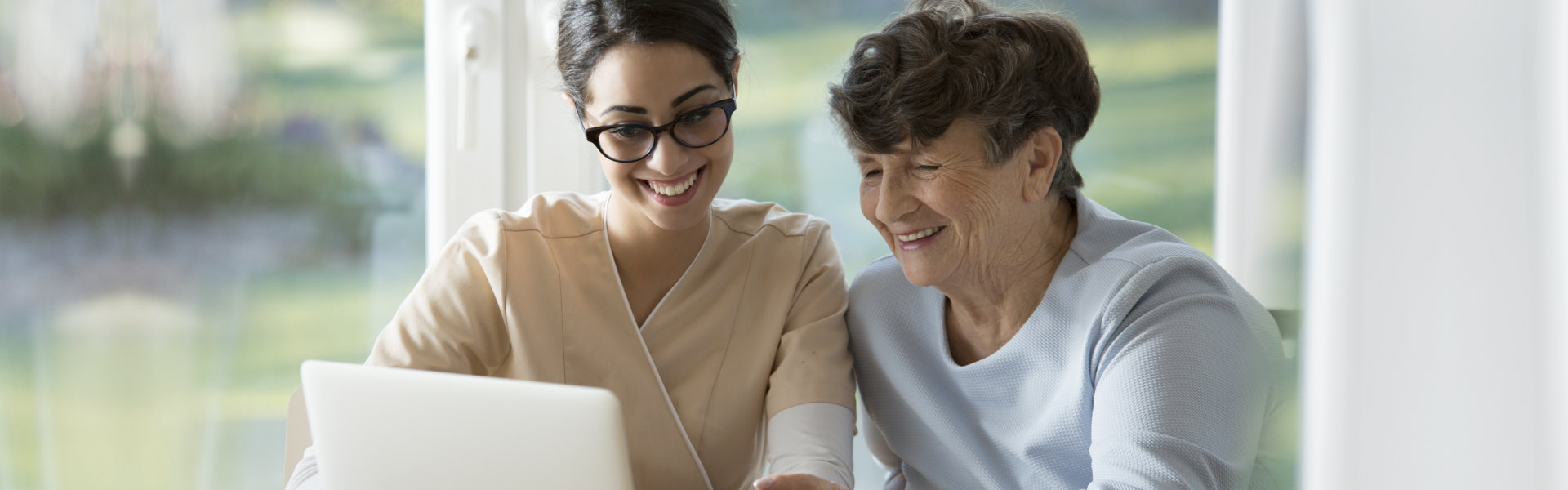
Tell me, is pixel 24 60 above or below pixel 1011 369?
above

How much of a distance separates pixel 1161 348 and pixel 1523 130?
852 millimetres

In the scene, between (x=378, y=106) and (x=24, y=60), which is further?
(x=378, y=106)

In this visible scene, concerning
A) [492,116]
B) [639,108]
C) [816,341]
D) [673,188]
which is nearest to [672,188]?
[673,188]

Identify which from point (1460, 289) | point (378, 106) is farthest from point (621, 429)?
point (378, 106)

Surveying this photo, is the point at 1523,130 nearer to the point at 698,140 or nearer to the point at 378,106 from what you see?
the point at 698,140

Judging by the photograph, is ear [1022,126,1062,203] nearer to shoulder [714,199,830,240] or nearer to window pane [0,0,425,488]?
shoulder [714,199,830,240]

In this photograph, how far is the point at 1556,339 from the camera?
13.9 inches

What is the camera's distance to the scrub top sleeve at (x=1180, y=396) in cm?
113

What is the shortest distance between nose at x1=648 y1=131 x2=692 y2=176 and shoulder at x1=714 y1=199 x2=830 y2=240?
0.21 m

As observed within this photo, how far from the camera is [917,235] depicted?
4.65ft

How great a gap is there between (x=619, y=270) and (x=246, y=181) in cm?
98

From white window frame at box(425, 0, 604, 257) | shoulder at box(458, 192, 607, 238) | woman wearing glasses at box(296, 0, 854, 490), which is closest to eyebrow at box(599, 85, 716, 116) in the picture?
woman wearing glasses at box(296, 0, 854, 490)

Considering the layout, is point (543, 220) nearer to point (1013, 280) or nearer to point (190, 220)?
point (1013, 280)

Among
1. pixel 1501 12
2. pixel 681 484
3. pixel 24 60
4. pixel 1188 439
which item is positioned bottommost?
pixel 681 484
